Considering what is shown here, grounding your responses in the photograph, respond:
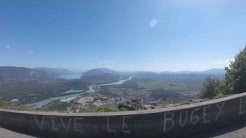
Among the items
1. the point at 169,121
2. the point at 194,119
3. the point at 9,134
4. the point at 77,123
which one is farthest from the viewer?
the point at 9,134

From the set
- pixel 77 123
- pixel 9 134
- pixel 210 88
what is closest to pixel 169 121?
pixel 77 123

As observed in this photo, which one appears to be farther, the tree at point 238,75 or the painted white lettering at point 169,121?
the tree at point 238,75

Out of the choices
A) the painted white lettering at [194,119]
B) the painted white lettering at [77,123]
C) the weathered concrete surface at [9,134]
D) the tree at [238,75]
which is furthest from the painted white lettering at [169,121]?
the tree at [238,75]

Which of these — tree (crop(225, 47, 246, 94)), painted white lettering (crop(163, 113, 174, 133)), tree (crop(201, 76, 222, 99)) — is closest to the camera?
painted white lettering (crop(163, 113, 174, 133))

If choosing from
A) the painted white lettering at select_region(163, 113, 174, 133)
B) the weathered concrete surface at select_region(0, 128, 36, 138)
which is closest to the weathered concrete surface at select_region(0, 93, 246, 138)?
the painted white lettering at select_region(163, 113, 174, 133)

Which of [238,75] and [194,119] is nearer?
[194,119]

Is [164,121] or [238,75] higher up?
[238,75]

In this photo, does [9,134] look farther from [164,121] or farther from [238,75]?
[238,75]

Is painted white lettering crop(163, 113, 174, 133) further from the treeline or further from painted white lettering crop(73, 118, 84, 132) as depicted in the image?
the treeline

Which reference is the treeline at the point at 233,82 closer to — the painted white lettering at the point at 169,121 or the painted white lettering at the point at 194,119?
the painted white lettering at the point at 194,119
